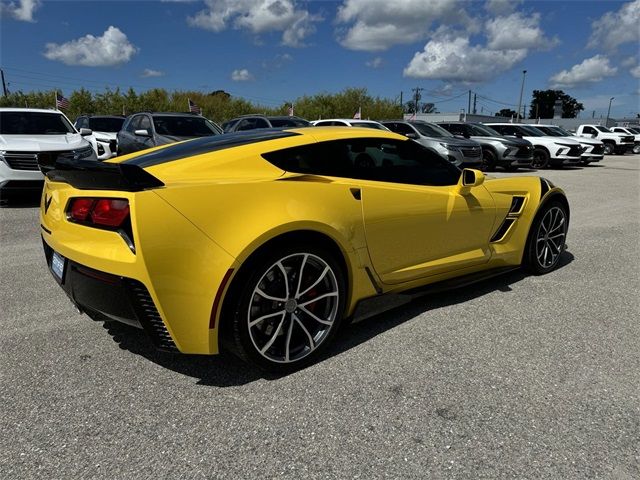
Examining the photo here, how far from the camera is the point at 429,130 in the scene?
1490 cm

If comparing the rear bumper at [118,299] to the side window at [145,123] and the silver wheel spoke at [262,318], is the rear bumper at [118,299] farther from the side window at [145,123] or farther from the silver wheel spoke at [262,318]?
the side window at [145,123]

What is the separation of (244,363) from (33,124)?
8070 mm

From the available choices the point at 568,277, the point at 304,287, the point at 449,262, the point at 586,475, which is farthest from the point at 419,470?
the point at 568,277

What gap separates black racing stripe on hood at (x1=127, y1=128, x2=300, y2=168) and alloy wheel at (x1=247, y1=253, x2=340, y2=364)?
34.1 inches

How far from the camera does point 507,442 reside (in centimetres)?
218

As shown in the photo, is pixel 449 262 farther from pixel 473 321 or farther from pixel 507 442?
pixel 507 442

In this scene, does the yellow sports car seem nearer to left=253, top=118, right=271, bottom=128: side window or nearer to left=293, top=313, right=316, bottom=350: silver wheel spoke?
left=293, top=313, right=316, bottom=350: silver wheel spoke

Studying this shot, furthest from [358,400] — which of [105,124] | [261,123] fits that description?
[105,124]

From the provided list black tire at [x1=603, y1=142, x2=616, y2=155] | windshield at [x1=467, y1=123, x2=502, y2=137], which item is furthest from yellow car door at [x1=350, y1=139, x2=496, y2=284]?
black tire at [x1=603, y1=142, x2=616, y2=155]

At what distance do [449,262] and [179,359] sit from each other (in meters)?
1.99

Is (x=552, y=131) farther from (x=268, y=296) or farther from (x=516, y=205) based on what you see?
(x=268, y=296)

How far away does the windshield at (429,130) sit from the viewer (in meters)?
14.6

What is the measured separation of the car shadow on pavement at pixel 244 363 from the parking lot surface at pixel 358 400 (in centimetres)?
1

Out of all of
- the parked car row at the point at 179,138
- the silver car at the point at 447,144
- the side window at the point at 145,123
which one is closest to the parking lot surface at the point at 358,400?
the parked car row at the point at 179,138
